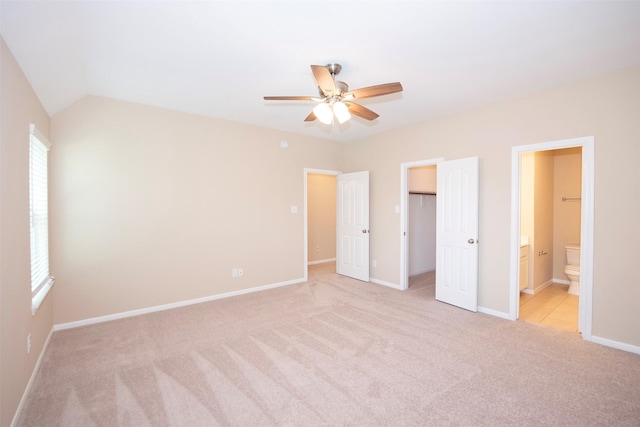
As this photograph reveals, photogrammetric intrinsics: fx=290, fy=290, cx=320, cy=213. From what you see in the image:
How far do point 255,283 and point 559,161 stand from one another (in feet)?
18.2

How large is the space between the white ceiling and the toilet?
9.57 ft

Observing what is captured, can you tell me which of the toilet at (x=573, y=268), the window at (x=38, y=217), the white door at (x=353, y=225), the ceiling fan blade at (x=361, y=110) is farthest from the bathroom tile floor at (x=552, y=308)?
the window at (x=38, y=217)

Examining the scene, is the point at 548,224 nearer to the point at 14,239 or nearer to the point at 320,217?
the point at 320,217

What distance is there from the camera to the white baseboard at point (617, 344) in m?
2.69

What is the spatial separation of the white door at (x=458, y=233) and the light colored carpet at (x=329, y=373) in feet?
→ 1.32

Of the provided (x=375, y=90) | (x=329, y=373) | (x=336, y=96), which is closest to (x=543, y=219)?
(x=375, y=90)

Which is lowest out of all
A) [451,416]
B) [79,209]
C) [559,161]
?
[451,416]

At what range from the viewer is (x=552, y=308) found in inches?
152

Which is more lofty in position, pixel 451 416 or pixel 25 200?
pixel 25 200

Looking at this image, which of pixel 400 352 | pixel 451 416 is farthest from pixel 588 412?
pixel 400 352

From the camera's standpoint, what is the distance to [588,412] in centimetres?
193

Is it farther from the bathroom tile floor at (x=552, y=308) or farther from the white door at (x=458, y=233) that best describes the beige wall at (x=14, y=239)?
the bathroom tile floor at (x=552, y=308)

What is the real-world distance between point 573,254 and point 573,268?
0.36 metres

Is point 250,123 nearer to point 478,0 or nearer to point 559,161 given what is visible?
point 478,0
